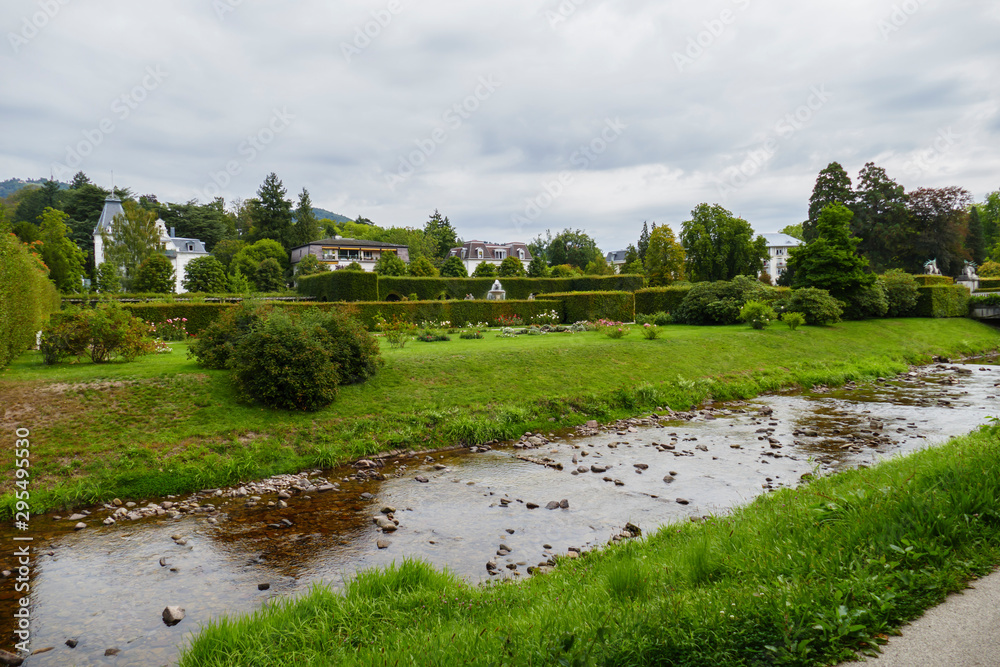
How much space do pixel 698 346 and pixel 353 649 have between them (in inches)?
742

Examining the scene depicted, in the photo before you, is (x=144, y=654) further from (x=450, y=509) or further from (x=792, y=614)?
(x=792, y=614)

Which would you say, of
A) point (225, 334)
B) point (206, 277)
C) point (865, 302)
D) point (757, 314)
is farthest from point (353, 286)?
point (865, 302)

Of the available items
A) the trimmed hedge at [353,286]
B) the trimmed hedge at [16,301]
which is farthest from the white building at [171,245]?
the trimmed hedge at [16,301]

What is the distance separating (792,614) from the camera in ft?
11.5

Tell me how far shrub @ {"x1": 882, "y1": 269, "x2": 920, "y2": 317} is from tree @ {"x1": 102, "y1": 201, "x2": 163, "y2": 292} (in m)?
59.0

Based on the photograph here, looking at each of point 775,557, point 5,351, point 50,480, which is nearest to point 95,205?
point 5,351

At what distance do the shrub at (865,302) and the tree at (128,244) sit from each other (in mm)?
56142

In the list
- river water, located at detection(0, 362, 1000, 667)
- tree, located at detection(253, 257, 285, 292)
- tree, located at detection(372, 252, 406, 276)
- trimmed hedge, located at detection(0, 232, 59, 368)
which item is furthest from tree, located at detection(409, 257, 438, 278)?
river water, located at detection(0, 362, 1000, 667)

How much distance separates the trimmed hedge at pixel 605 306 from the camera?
30562 millimetres

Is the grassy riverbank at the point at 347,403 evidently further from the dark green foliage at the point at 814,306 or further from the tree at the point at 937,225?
the tree at the point at 937,225

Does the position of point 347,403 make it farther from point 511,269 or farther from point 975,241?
point 975,241

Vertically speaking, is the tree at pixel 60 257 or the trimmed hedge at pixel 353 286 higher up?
the tree at pixel 60 257

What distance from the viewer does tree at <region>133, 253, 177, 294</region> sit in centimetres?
4722

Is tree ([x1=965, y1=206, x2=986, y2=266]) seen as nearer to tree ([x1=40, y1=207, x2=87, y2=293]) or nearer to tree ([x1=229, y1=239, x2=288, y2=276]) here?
tree ([x1=229, y1=239, x2=288, y2=276])
